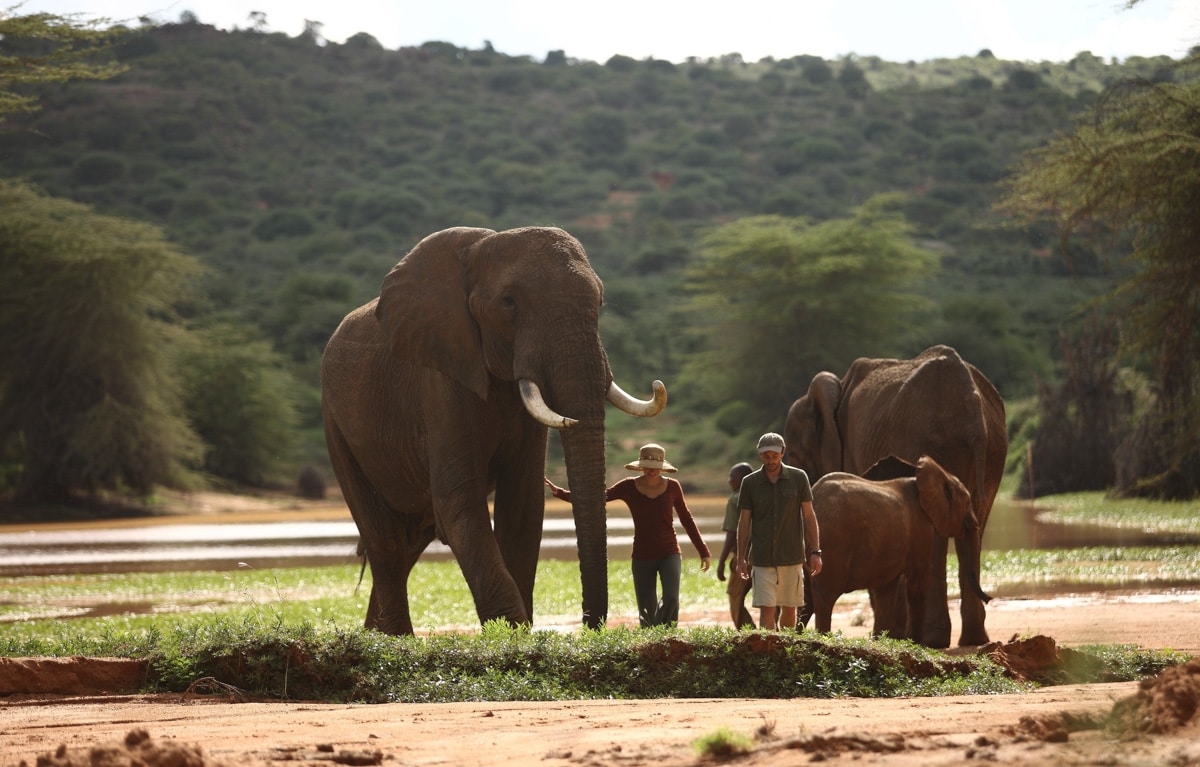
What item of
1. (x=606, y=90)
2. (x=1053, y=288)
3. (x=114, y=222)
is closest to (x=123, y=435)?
(x=114, y=222)

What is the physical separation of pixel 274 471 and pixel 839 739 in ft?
160

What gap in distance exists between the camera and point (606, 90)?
142000mm

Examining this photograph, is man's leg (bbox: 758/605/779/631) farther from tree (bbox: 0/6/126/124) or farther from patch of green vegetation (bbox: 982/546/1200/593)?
tree (bbox: 0/6/126/124)

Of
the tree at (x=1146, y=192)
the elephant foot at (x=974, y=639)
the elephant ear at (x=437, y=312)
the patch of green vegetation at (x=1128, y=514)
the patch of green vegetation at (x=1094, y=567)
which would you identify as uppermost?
the tree at (x=1146, y=192)

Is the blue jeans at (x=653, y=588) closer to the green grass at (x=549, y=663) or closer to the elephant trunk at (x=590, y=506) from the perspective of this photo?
the elephant trunk at (x=590, y=506)

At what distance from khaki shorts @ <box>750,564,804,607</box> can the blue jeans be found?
2.89ft

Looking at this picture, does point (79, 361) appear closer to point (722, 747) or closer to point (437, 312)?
point (437, 312)

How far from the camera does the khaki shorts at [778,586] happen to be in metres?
9.32

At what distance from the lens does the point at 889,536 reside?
34.1 feet

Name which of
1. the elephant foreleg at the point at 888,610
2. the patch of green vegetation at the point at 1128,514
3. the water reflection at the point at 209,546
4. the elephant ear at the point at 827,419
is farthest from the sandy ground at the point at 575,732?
the patch of green vegetation at the point at 1128,514

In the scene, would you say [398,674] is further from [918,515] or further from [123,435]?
[123,435]

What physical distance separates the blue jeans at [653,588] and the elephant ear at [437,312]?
1.72m

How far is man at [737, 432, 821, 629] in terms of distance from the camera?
9.30 metres

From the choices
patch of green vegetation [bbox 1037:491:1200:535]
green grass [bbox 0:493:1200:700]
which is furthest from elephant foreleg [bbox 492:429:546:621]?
patch of green vegetation [bbox 1037:491:1200:535]
